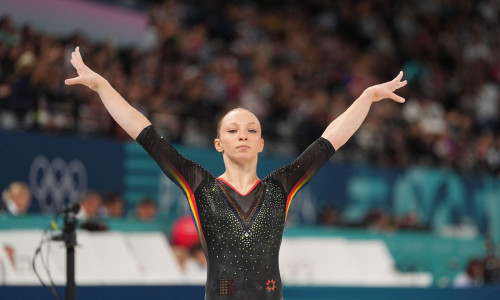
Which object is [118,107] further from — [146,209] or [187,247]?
[146,209]

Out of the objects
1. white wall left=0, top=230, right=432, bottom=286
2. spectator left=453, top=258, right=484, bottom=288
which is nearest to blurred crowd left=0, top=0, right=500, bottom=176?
white wall left=0, top=230, right=432, bottom=286

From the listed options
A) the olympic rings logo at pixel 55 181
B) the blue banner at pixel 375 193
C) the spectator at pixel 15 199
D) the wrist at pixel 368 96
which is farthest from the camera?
the blue banner at pixel 375 193

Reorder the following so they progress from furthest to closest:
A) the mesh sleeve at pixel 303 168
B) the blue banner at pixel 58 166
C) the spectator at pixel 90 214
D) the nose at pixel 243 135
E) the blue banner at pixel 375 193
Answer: the blue banner at pixel 375 193 → the blue banner at pixel 58 166 → the spectator at pixel 90 214 → the mesh sleeve at pixel 303 168 → the nose at pixel 243 135

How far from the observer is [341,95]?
15406 millimetres

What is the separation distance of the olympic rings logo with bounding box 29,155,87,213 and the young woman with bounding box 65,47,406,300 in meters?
5.69

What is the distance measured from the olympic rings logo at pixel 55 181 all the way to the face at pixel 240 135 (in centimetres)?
600

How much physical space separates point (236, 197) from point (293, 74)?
10944 mm

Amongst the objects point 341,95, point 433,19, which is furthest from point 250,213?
point 433,19

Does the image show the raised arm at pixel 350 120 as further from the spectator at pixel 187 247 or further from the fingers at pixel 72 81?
the spectator at pixel 187 247

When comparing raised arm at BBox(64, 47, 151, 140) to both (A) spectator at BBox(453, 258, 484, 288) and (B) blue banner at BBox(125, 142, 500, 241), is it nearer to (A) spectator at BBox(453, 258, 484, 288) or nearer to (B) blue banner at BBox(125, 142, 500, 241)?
(B) blue banner at BBox(125, 142, 500, 241)

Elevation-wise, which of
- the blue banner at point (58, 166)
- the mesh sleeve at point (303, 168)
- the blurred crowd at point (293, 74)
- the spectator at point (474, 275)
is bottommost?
the spectator at point (474, 275)

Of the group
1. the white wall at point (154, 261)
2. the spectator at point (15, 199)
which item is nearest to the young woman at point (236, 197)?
the white wall at point (154, 261)

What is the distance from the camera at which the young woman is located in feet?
13.9

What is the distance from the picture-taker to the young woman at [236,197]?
13.9 ft
